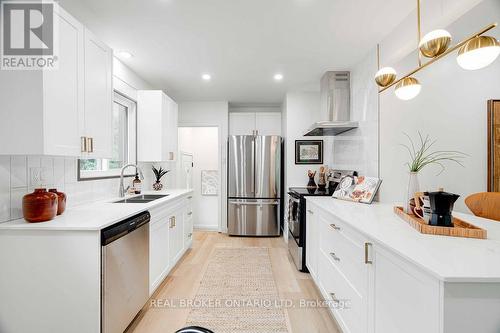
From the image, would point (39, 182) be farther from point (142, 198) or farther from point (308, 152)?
point (308, 152)

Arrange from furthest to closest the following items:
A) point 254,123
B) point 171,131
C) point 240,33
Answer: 1. point 254,123
2. point 171,131
3. point 240,33

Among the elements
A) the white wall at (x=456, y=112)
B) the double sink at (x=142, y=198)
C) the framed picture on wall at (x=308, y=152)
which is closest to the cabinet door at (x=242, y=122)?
the framed picture on wall at (x=308, y=152)

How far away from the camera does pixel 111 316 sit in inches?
61.3

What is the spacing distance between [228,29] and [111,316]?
2460 mm

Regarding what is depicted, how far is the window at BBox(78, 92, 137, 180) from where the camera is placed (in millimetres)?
2662

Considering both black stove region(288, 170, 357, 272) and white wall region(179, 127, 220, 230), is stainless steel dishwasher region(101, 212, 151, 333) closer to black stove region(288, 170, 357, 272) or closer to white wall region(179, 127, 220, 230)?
black stove region(288, 170, 357, 272)

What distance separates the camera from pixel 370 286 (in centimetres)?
126

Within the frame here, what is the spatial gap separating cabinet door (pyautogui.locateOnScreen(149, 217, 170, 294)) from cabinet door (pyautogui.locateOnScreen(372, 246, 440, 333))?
6.14ft

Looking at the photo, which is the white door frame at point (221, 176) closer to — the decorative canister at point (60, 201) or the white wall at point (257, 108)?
the white wall at point (257, 108)

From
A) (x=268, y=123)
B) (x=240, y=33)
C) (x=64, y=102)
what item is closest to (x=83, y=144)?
(x=64, y=102)

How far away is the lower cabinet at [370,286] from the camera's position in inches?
34.6

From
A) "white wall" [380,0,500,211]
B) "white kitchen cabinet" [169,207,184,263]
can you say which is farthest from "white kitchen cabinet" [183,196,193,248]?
"white wall" [380,0,500,211]

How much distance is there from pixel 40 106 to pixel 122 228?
3.03ft

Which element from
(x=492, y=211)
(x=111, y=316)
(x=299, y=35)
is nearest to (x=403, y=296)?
(x=492, y=211)
